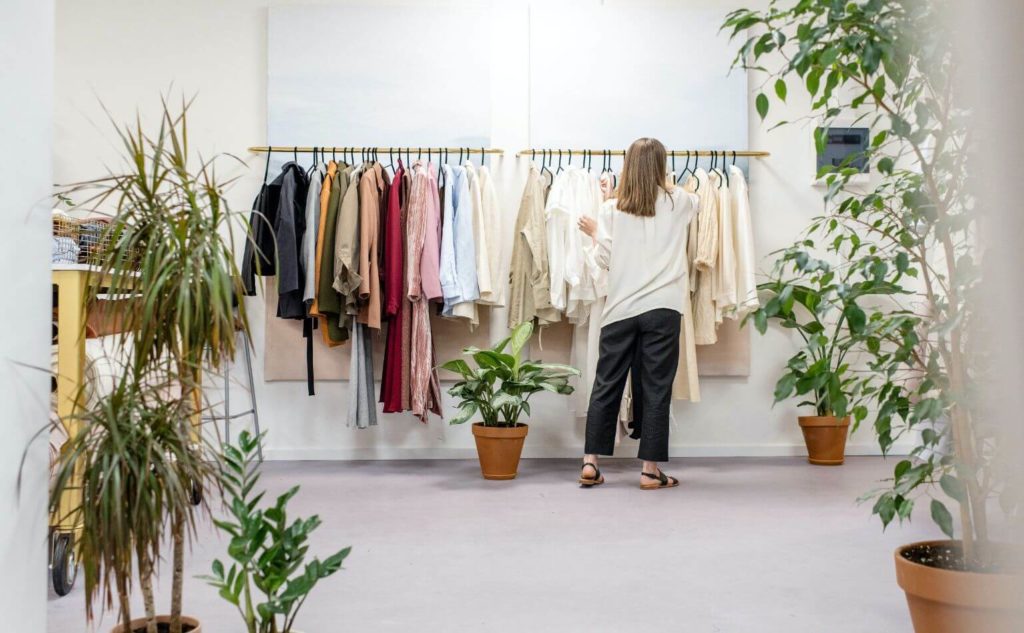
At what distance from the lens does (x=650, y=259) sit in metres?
3.60

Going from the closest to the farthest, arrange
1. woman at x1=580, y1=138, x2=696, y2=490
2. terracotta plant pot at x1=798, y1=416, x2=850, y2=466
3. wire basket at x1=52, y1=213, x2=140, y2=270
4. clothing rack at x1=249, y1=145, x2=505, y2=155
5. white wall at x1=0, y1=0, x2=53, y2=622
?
white wall at x1=0, y1=0, x2=53, y2=622
wire basket at x1=52, y1=213, x2=140, y2=270
woman at x1=580, y1=138, x2=696, y2=490
terracotta plant pot at x1=798, y1=416, x2=850, y2=466
clothing rack at x1=249, y1=145, x2=505, y2=155

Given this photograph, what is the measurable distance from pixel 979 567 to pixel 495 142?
3.56m

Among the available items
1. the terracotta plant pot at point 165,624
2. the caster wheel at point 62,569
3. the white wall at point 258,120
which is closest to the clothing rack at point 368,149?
the white wall at point 258,120

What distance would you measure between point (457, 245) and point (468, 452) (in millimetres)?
1099

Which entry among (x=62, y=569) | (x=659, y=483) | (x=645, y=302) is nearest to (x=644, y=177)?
Result: (x=645, y=302)

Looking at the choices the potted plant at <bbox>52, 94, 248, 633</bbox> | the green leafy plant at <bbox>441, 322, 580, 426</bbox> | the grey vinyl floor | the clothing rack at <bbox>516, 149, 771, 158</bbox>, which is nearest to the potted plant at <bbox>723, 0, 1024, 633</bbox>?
the grey vinyl floor

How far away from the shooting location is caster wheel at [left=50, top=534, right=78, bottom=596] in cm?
209

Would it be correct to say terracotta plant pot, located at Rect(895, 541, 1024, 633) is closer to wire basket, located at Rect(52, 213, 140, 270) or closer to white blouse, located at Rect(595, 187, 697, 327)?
wire basket, located at Rect(52, 213, 140, 270)

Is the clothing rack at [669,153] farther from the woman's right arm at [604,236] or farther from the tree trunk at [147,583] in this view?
the tree trunk at [147,583]

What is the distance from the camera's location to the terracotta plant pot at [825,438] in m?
4.40

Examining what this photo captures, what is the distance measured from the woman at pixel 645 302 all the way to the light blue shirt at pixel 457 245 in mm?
848

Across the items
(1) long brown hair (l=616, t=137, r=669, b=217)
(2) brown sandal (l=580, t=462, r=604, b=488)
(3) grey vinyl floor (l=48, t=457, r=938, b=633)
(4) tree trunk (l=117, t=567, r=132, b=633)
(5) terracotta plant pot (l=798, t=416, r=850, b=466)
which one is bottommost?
(3) grey vinyl floor (l=48, t=457, r=938, b=633)

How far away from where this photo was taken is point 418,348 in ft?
14.0

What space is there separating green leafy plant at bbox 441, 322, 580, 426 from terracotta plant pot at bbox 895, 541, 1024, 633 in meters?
2.27
